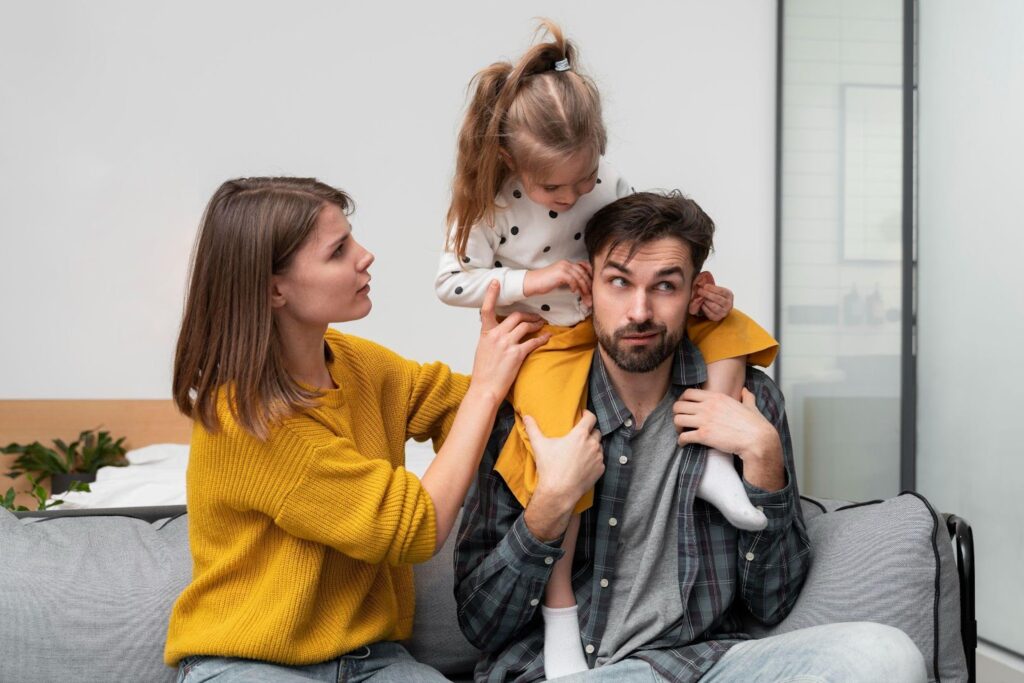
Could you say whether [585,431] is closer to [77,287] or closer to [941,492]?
[941,492]

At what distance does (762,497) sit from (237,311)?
0.90 meters

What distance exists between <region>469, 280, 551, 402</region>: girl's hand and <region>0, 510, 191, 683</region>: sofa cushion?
2.10 ft

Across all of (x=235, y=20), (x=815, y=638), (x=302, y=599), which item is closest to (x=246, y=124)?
(x=235, y=20)

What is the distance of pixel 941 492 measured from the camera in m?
3.23

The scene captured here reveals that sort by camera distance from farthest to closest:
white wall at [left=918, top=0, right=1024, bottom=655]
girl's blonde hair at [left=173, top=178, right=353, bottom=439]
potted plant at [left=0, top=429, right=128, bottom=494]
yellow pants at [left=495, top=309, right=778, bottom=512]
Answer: potted plant at [left=0, top=429, right=128, bottom=494]
white wall at [left=918, top=0, right=1024, bottom=655]
yellow pants at [left=495, top=309, right=778, bottom=512]
girl's blonde hair at [left=173, top=178, right=353, bottom=439]

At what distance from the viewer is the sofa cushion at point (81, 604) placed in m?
1.64

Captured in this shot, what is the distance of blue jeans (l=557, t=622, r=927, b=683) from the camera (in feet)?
4.55

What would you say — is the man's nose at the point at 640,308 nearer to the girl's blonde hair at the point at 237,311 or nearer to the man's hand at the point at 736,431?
the man's hand at the point at 736,431

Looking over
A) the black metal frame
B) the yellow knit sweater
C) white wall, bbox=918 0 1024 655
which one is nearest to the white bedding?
the yellow knit sweater

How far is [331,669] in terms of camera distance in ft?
5.05

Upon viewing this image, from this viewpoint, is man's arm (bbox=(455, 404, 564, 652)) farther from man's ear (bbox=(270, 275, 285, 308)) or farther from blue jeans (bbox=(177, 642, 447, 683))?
man's ear (bbox=(270, 275, 285, 308))

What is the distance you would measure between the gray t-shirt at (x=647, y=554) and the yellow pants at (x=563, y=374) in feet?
0.35

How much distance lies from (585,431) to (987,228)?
6.12ft

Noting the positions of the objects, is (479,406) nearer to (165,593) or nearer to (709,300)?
(709,300)
